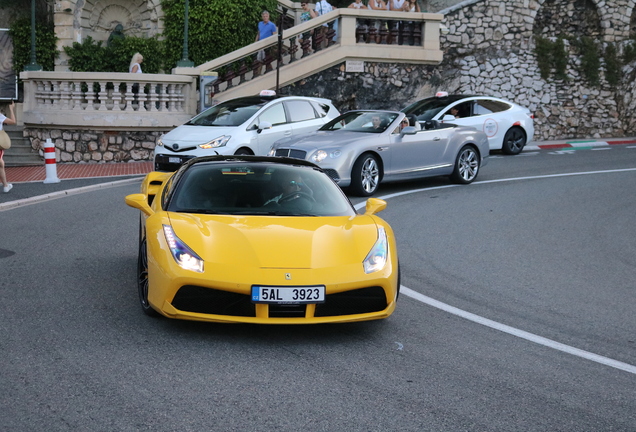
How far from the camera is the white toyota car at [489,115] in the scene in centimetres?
2153

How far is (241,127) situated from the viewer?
16.9 meters

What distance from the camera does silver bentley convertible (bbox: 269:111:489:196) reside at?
14.3 metres

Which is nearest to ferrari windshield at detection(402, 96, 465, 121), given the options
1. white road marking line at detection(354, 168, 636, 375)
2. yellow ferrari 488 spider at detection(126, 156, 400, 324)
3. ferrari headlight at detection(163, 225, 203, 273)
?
white road marking line at detection(354, 168, 636, 375)

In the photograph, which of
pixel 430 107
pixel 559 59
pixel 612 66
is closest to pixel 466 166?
pixel 430 107

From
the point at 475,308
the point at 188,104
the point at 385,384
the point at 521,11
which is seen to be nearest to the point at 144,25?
the point at 188,104

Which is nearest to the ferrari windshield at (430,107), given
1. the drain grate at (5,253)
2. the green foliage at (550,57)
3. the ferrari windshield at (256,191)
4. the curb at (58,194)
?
the green foliage at (550,57)

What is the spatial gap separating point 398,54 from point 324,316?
20.0 metres

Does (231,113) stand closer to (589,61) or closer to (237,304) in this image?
(237,304)

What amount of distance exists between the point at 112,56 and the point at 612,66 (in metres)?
15.9

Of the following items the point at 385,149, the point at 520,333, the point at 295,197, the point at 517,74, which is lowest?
the point at 520,333

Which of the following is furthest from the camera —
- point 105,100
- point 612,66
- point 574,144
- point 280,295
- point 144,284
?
point 612,66

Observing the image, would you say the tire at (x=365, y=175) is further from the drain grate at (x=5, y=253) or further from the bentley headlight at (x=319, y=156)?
the drain grate at (x=5, y=253)

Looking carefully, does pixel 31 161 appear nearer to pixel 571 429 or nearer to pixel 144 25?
pixel 144 25

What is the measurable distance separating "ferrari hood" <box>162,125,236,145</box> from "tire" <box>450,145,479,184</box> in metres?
4.22
